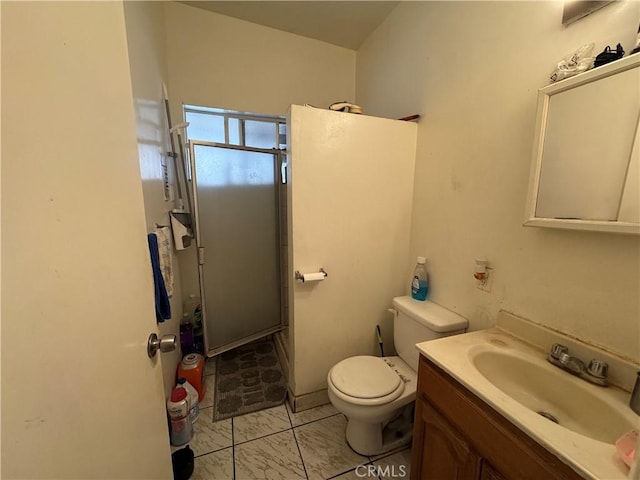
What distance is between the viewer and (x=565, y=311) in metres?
0.97

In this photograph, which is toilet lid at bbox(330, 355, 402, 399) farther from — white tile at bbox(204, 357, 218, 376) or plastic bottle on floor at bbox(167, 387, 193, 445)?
white tile at bbox(204, 357, 218, 376)

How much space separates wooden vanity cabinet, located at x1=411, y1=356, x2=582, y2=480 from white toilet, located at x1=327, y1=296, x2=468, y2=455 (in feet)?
0.75

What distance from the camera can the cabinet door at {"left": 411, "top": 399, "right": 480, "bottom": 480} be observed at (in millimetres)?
837

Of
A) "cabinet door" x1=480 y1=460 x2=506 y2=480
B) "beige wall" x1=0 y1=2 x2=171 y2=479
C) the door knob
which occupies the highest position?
"beige wall" x1=0 y1=2 x2=171 y2=479

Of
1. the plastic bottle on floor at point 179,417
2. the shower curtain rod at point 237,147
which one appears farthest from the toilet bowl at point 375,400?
the shower curtain rod at point 237,147

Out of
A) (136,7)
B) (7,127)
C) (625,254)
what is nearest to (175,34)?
(136,7)

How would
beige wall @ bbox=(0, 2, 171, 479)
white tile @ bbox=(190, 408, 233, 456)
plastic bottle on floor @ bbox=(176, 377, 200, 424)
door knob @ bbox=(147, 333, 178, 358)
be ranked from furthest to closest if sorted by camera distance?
plastic bottle on floor @ bbox=(176, 377, 200, 424)
white tile @ bbox=(190, 408, 233, 456)
door knob @ bbox=(147, 333, 178, 358)
beige wall @ bbox=(0, 2, 171, 479)

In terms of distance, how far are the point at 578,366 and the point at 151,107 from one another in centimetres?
221

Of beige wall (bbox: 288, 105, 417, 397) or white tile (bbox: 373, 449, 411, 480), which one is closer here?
white tile (bbox: 373, 449, 411, 480)

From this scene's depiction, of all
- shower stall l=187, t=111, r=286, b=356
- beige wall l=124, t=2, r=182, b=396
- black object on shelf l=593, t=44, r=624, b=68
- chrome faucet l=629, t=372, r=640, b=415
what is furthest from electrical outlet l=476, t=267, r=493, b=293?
shower stall l=187, t=111, r=286, b=356

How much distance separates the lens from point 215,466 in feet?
4.39

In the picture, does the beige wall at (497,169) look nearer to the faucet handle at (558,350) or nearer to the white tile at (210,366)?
the faucet handle at (558,350)

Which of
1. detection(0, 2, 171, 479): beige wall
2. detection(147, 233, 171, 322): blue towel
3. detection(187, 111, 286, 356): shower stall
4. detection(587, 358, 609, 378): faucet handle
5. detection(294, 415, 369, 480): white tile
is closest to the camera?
detection(0, 2, 171, 479): beige wall

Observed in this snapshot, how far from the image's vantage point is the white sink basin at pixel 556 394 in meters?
0.75
